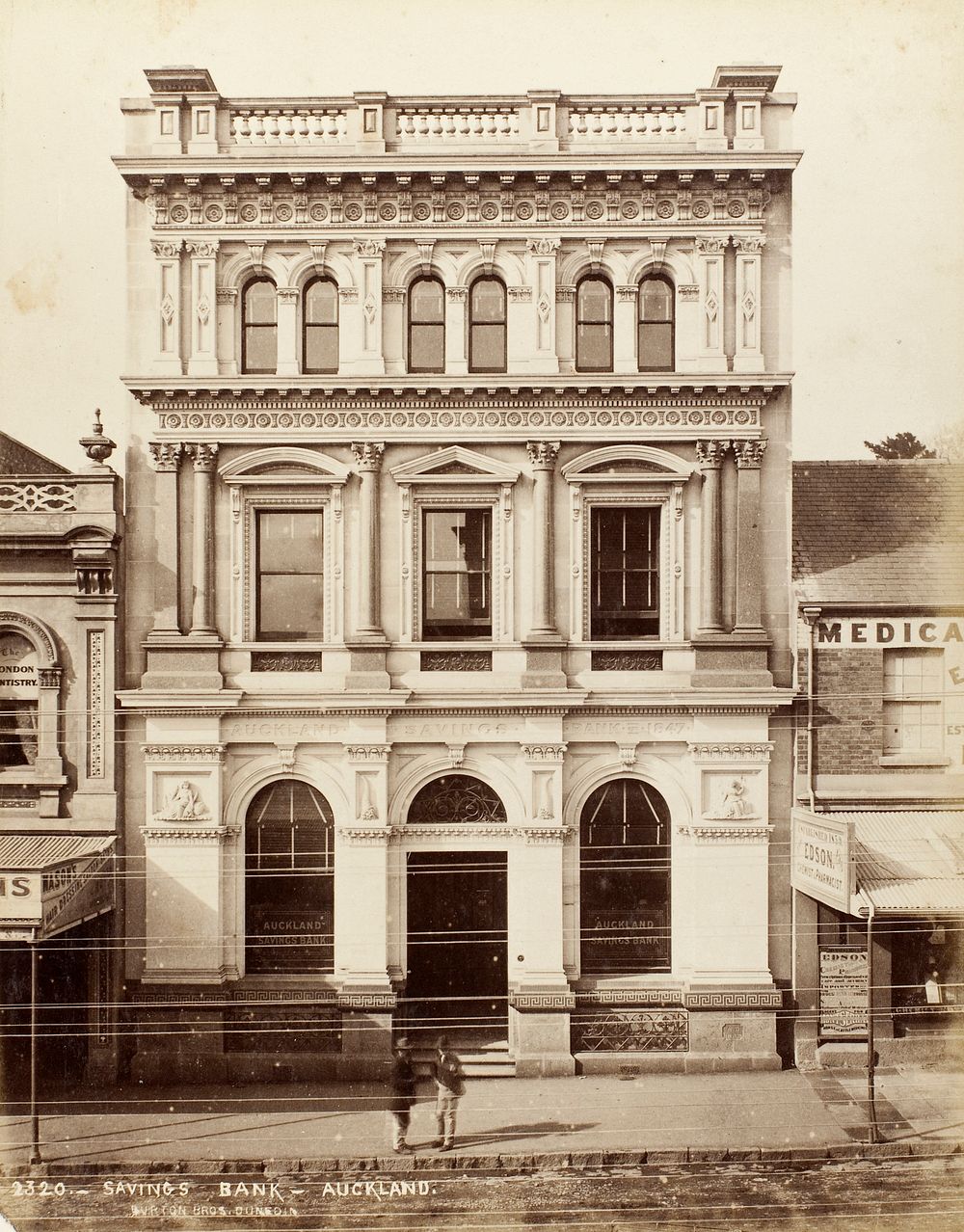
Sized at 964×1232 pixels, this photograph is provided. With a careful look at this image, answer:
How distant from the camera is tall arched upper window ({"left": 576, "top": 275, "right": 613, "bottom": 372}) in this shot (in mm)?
13258

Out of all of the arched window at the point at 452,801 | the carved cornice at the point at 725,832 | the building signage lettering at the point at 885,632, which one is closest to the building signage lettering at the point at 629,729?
the carved cornice at the point at 725,832

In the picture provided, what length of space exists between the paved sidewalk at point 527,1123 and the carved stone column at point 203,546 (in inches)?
221

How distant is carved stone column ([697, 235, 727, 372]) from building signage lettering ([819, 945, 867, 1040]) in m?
7.44

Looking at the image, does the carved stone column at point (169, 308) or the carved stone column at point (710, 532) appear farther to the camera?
the carved stone column at point (710, 532)

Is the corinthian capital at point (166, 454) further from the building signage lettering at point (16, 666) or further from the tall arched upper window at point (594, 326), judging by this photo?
the tall arched upper window at point (594, 326)

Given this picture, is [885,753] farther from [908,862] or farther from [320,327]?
[320,327]

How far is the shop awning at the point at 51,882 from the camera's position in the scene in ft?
37.4

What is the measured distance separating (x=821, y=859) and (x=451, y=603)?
5347mm

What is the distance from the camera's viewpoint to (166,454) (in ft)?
42.7

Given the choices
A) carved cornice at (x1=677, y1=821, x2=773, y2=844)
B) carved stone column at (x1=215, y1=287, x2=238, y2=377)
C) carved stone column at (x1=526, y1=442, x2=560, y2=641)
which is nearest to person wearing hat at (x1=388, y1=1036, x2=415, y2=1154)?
carved cornice at (x1=677, y1=821, x2=773, y2=844)

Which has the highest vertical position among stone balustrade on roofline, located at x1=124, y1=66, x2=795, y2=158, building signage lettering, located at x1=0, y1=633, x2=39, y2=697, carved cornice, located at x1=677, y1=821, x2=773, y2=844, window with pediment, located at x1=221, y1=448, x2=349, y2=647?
stone balustrade on roofline, located at x1=124, y1=66, x2=795, y2=158

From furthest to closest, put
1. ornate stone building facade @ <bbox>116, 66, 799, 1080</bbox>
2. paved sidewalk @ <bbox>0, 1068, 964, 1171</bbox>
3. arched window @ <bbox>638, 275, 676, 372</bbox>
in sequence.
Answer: arched window @ <bbox>638, 275, 676, 372</bbox> → ornate stone building facade @ <bbox>116, 66, 799, 1080</bbox> → paved sidewalk @ <bbox>0, 1068, 964, 1171</bbox>

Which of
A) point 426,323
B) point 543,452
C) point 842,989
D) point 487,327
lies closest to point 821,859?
point 842,989

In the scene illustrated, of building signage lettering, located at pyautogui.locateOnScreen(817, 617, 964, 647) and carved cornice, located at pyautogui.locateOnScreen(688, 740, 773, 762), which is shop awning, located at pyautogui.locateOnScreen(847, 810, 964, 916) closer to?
carved cornice, located at pyautogui.locateOnScreen(688, 740, 773, 762)
